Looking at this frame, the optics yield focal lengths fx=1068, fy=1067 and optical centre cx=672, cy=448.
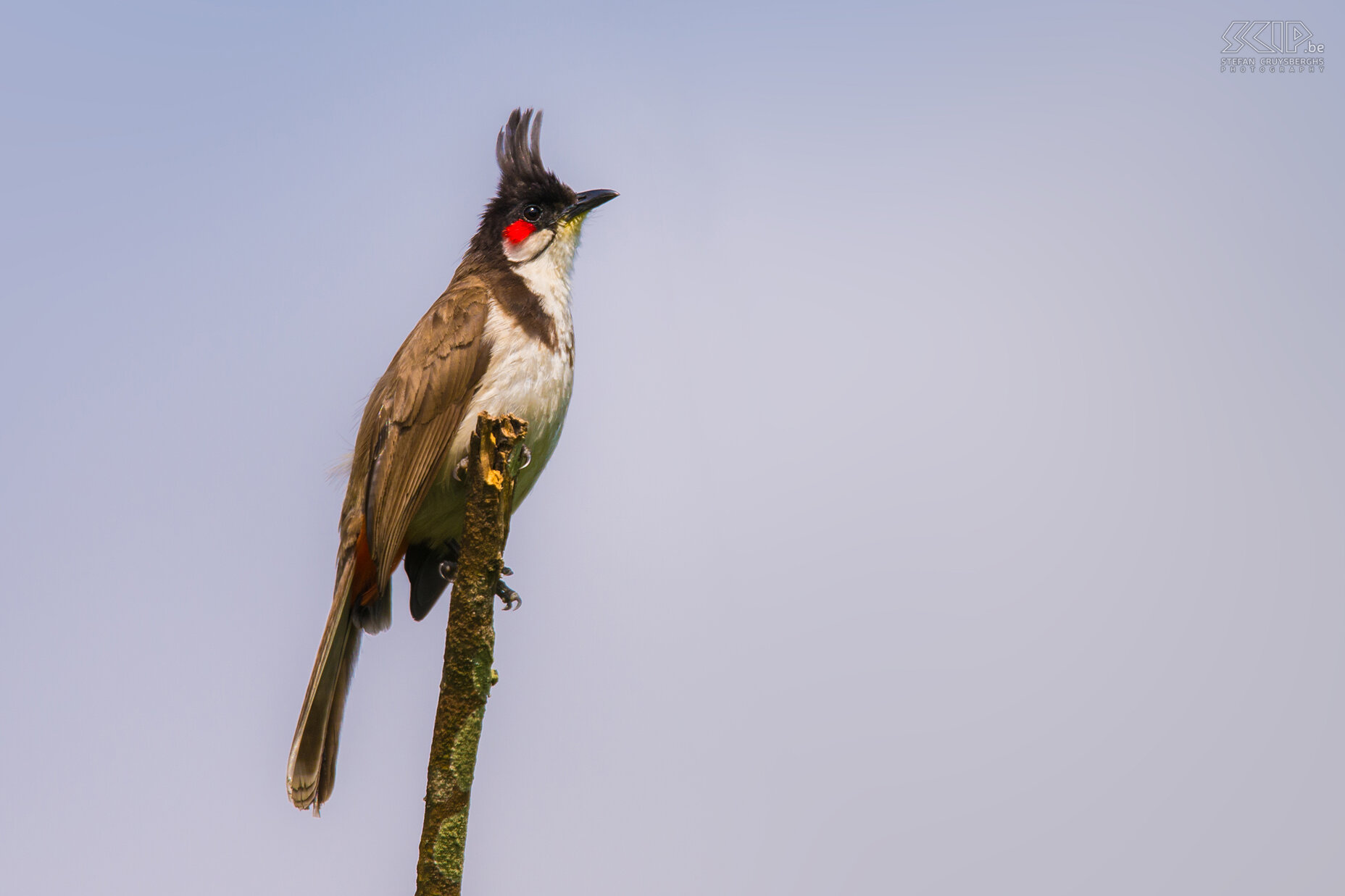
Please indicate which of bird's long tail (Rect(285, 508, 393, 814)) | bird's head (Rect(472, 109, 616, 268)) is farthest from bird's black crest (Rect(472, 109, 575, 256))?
bird's long tail (Rect(285, 508, 393, 814))

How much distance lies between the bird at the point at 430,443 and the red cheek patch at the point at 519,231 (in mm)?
421

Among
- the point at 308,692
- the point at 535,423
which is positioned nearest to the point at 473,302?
the point at 535,423

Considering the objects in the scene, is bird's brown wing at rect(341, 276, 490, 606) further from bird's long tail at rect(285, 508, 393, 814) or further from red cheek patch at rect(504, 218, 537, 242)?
red cheek patch at rect(504, 218, 537, 242)

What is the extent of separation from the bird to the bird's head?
1.25 feet

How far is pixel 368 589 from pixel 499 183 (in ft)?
8.55

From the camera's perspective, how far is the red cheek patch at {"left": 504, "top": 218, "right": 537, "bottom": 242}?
5.98 metres

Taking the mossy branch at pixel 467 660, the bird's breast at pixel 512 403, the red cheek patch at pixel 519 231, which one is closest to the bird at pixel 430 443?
the bird's breast at pixel 512 403

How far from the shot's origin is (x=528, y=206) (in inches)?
239

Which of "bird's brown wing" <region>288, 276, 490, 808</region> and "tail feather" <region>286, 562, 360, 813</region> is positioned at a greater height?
"bird's brown wing" <region>288, 276, 490, 808</region>

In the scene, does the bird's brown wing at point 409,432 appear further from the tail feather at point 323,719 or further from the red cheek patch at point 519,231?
the red cheek patch at point 519,231

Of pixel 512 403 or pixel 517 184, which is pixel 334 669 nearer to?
pixel 512 403

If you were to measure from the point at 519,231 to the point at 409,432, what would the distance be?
1587 millimetres

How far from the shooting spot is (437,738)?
11.1 ft

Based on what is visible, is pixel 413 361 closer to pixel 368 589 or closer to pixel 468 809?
pixel 368 589
